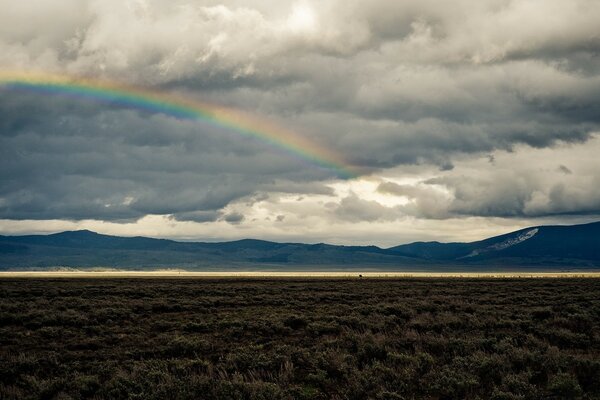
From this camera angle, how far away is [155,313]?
2933 cm

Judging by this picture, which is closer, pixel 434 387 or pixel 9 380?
pixel 434 387

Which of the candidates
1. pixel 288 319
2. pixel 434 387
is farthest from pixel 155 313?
pixel 434 387

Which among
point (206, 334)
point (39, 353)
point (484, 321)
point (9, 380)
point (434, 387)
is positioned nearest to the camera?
point (434, 387)

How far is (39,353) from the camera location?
16.9m

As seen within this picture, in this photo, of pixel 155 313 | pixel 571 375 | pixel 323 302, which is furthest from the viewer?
pixel 323 302

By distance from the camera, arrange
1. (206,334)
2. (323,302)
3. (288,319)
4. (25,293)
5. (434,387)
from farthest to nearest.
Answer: (25,293) → (323,302) → (288,319) → (206,334) → (434,387)

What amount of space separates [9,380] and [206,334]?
27.0 feet

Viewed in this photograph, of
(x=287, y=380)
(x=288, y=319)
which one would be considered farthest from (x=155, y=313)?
(x=287, y=380)

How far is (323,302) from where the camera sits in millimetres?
36938

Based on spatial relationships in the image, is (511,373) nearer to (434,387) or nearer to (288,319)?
(434,387)

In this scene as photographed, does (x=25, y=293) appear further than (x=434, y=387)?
Yes

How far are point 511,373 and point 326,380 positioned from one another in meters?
4.48

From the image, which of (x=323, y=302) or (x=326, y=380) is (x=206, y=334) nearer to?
(x=326, y=380)

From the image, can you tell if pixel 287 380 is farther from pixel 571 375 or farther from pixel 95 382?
pixel 571 375
